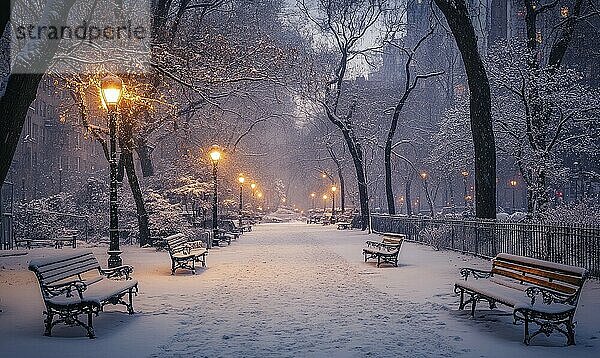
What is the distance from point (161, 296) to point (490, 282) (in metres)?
6.59

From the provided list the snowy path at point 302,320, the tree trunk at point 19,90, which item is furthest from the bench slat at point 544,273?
the tree trunk at point 19,90

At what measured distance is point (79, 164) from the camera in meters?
66.1

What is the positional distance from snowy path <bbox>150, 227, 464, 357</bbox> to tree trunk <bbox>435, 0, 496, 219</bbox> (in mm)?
6609

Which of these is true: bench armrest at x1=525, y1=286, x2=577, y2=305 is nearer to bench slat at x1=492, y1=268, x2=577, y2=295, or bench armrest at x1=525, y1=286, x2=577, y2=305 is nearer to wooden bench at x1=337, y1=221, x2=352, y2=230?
bench slat at x1=492, y1=268, x2=577, y2=295

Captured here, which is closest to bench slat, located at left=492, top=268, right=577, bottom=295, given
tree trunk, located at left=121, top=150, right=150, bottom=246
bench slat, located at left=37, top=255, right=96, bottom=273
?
bench slat, located at left=37, top=255, right=96, bottom=273

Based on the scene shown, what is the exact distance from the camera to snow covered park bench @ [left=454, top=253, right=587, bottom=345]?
28.9ft

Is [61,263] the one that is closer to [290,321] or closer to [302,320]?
[290,321]

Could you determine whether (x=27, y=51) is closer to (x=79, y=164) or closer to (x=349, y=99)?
(x=349, y=99)

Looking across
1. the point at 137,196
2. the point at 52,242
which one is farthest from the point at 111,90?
the point at 52,242

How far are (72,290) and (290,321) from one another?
3.57 metres

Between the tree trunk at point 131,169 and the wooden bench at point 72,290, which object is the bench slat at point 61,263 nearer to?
the wooden bench at point 72,290

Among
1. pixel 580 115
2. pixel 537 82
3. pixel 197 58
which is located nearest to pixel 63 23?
pixel 197 58

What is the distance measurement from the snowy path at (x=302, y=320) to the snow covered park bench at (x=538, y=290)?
3.36 feet

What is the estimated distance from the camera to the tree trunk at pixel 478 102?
67.1 ft
